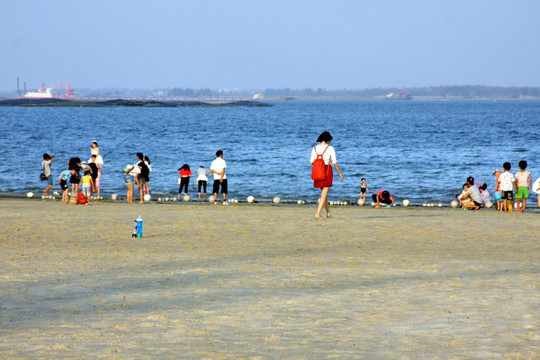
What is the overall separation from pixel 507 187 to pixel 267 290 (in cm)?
1303

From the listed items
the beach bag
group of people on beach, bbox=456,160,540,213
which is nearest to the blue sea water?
group of people on beach, bbox=456,160,540,213

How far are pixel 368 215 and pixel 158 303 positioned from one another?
10.7 metres

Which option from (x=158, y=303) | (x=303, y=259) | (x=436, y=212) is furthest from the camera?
(x=436, y=212)

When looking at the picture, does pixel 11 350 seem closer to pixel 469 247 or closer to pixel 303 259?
pixel 303 259

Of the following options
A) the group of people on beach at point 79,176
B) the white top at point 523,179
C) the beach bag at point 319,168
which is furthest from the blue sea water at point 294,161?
the beach bag at point 319,168

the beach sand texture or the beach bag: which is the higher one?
the beach bag

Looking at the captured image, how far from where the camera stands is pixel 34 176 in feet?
112

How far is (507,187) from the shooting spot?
66.2 feet

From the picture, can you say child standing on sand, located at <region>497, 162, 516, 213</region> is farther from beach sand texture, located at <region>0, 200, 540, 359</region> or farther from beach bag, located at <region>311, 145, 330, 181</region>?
beach bag, located at <region>311, 145, 330, 181</region>

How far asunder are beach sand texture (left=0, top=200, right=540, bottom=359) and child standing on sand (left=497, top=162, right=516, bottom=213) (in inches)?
172

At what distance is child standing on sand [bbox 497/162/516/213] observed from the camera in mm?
19953

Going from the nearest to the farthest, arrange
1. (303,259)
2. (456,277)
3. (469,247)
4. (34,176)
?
(456,277) → (303,259) → (469,247) → (34,176)

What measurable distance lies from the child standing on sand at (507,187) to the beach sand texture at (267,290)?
437 centimetres

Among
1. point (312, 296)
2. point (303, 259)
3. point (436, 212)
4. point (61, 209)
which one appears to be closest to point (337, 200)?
point (436, 212)
